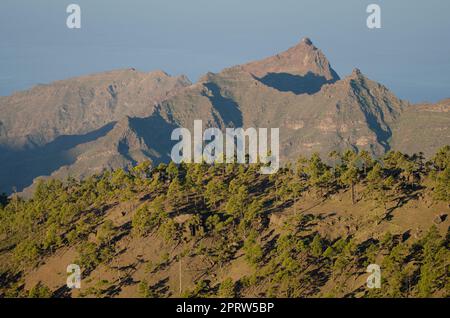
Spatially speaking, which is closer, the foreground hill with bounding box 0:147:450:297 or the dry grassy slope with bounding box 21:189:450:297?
the foreground hill with bounding box 0:147:450:297

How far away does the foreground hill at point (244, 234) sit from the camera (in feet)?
449

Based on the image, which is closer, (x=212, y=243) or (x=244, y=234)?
(x=212, y=243)

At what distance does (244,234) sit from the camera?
155375mm

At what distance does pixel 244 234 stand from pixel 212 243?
6.69 meters

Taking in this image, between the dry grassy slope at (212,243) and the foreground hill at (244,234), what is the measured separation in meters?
0.24

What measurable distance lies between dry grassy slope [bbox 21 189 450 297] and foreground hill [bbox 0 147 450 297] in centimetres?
24

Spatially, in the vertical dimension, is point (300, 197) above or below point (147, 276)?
above

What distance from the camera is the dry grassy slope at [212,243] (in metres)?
146

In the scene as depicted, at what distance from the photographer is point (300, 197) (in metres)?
169

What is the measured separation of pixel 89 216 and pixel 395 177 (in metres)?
68.8

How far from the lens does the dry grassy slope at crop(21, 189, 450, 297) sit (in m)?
146

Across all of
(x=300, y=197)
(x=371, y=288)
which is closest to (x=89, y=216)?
(x=300, y=197)

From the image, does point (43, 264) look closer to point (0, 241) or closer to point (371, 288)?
point (0, 241)

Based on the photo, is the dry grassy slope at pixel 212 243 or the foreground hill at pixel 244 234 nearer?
the foreground hill at pixel 244 234
